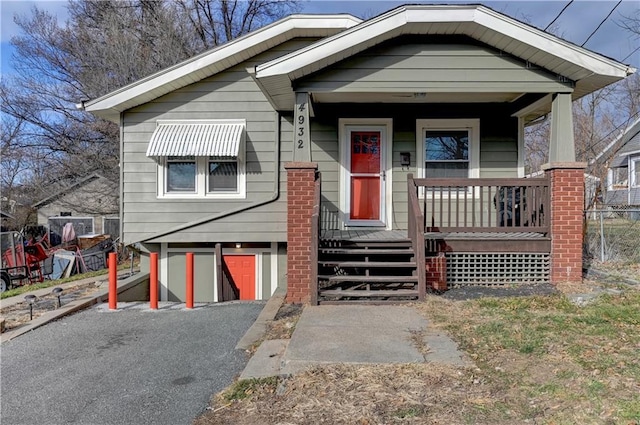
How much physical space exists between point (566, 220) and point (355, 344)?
405 centimetres

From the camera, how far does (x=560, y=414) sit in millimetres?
2531

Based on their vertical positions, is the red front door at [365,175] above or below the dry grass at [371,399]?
above

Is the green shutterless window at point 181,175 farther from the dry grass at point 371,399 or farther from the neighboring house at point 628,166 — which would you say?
the neighboring house at point 628,166

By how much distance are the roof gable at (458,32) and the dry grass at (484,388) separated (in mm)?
3663

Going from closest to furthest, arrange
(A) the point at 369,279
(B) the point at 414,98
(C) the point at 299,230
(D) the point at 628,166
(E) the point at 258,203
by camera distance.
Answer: (A) the point at 369,279 → (C) the point at 299,230 → (B) the point at 414,98 → (E) the point at 258,203 → (D) the point at 628,166

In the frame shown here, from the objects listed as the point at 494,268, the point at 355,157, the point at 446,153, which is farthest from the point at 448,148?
the point at 494,268

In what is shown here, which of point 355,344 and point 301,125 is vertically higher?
point 301,125

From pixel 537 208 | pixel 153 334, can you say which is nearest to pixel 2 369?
pixel 153 334

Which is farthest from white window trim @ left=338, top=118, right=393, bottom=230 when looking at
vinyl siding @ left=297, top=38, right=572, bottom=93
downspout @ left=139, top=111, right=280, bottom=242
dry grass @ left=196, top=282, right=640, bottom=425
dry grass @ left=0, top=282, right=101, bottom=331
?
dry grass @ left=0, top=282, right=101, bottom=331

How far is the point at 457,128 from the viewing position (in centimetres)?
788

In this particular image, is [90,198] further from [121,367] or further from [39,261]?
[121,367]

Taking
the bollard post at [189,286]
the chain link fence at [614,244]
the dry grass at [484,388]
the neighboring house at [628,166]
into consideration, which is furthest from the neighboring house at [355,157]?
the neighboring house at [628,166]

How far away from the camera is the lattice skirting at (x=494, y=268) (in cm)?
614

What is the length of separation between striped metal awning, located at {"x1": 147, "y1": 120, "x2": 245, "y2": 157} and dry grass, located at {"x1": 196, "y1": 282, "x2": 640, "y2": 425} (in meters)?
5.39
